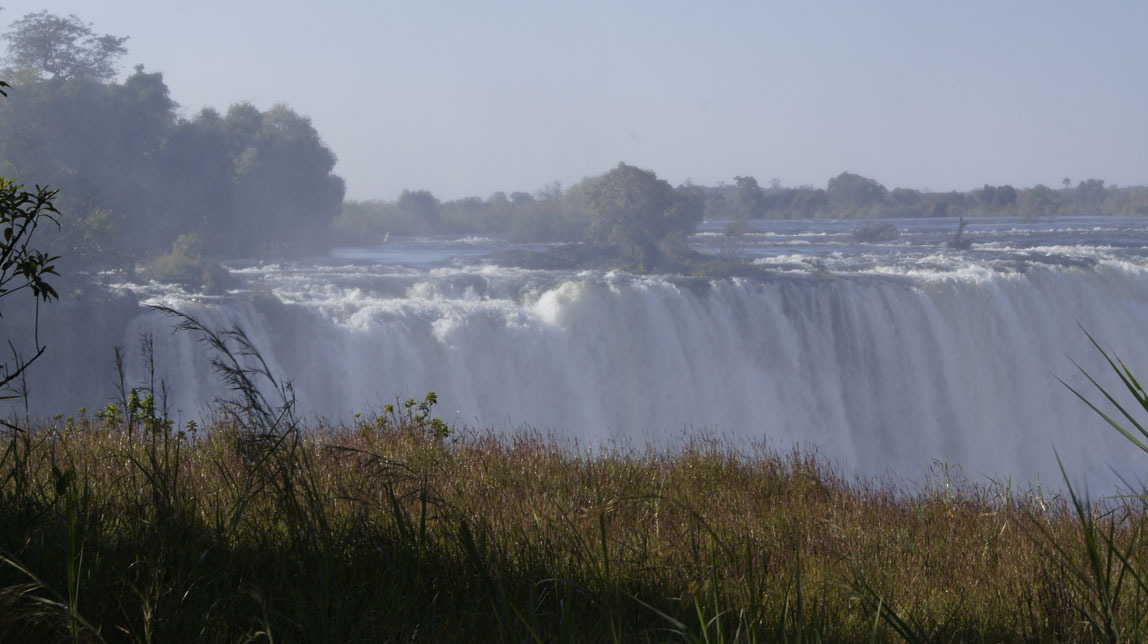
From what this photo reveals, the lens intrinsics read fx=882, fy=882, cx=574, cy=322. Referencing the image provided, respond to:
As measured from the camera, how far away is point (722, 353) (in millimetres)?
16078

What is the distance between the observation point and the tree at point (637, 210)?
2509 cm

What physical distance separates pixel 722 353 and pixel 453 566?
45.7ft

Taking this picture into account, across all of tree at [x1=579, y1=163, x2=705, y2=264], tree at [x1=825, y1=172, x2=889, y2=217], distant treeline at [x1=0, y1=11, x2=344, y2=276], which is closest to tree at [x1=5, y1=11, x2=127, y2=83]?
distant treeline at [x1=0, y1=11, x2=344, y2=276]

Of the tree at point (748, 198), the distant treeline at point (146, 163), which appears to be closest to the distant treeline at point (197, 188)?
the distant treeline at point (146, 163)

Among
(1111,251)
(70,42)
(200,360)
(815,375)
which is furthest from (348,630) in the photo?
(70,42)

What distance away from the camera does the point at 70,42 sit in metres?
26.2

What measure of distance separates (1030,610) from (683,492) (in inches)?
71.2

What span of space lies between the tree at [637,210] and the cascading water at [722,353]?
6.46 meters

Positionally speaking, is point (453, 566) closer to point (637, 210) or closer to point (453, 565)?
point (453, 565)

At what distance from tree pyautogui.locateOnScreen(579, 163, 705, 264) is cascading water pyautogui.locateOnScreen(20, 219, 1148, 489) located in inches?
254

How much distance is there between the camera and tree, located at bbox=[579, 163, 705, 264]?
2509cm

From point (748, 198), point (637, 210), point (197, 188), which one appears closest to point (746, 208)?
point (748, 198)

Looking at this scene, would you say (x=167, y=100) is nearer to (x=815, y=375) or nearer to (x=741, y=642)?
(x=815, y=375)

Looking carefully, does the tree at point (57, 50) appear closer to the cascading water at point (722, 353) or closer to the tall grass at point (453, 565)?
the cascading water at point (722, 353)
